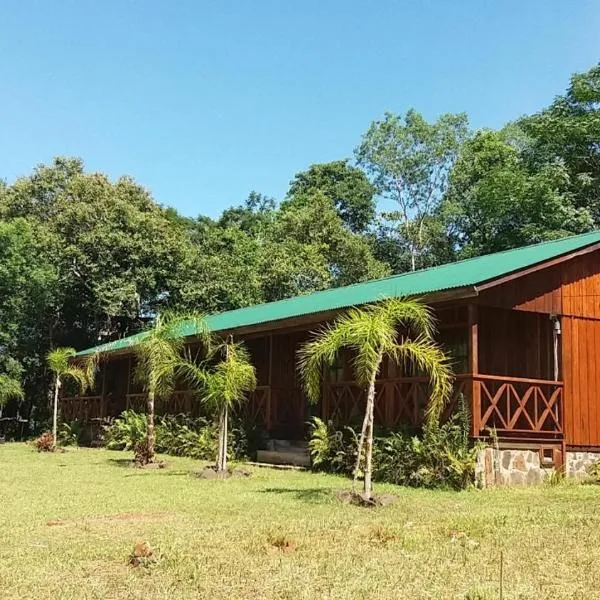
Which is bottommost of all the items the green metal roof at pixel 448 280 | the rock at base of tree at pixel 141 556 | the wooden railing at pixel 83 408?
the rock at base of tree at pixel 141 556

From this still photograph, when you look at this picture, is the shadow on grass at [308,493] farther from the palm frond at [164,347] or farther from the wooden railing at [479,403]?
the palm frond at [164,347]

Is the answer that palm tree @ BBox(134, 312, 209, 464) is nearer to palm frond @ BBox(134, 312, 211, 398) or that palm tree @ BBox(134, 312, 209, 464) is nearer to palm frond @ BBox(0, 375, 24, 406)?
palm frond @ BBox(134, 312, 211, 398)

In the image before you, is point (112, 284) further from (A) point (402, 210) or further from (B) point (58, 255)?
(A) point (402, 210)

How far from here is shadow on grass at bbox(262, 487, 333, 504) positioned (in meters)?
9.62

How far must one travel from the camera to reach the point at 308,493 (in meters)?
10.2

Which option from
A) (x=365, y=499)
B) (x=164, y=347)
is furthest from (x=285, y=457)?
(x=365, y=499)

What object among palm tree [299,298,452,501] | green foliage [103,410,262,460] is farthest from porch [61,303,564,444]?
palm tree [299,298,452,501]

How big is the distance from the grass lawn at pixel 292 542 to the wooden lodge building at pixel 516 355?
3.61ft

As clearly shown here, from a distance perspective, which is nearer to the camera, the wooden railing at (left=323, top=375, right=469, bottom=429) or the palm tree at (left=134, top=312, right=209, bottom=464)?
the wooden railing at (left=323, top=375, right=469, bottom=429)

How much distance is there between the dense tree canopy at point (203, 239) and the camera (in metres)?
27.2

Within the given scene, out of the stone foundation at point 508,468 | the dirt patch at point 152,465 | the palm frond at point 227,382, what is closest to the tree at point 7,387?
the dirt patch at point 152,465

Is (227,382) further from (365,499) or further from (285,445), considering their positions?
(365,499)

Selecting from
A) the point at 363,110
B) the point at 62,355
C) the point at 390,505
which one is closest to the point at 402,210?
the point at 363,110

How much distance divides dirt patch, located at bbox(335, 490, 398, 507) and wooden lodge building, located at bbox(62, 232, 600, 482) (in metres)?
2.38
